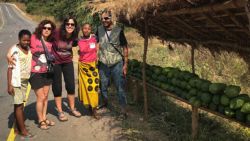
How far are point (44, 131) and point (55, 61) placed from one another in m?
1.45

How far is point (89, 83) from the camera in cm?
835

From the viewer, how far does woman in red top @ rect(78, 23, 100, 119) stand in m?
8.25

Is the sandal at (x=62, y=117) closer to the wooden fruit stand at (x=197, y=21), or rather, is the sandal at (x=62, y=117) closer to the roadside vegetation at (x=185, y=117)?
the roadside vegetation at (x=185, y=117)

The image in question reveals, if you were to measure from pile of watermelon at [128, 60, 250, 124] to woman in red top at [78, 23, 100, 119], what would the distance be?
50.5 inches

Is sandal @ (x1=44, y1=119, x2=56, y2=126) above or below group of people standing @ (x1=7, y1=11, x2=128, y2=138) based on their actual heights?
below

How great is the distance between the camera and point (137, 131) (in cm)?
748

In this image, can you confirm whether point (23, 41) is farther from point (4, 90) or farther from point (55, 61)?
point (4, 90)

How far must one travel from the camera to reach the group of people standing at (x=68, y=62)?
23.7 ft

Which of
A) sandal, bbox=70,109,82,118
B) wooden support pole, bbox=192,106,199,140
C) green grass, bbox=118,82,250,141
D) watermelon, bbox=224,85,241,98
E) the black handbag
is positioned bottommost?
green grass, bbox=118,82,250,141

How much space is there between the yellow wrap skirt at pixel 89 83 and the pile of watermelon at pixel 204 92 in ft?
→ 4.12

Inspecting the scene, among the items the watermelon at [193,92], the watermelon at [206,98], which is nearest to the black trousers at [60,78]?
the watermelon at [193,92]

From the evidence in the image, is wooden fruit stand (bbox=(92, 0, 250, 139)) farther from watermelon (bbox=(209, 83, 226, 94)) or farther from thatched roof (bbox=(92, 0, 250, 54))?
watermelon (bbox=(209, 83, 226, 94))

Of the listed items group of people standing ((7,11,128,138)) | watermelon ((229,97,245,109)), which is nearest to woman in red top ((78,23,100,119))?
group of people standing ((7,11,128,138))

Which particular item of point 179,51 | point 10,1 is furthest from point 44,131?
point 10,1
